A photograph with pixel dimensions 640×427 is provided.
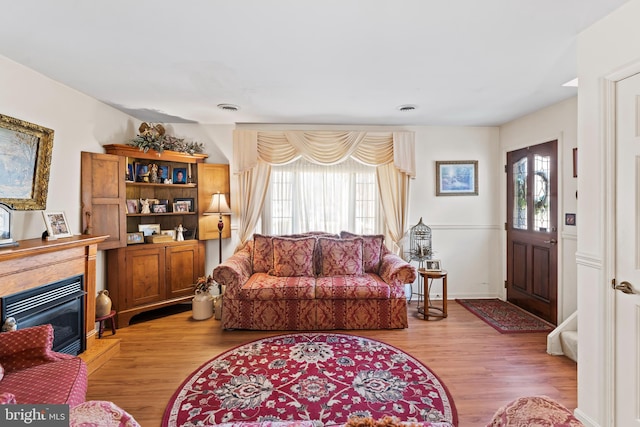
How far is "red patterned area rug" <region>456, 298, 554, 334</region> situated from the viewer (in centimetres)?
334

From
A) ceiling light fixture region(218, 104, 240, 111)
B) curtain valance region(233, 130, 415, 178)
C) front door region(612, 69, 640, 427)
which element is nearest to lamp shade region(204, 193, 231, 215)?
curtain valance region(233, 130, 415, 178)

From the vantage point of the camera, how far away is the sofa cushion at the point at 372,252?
3912mm

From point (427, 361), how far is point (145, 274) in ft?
10.5

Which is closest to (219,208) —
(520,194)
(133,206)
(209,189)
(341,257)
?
(209,189)

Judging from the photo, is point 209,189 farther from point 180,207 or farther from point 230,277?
point 230,277

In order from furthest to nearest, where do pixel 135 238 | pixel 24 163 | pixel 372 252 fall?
pixel 372 252 → pixel 135 238 → pixel 24 163

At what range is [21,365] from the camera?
5.80 feet

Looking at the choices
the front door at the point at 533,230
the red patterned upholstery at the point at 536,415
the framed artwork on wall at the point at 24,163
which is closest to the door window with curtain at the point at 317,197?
the front door at the point at 533,230

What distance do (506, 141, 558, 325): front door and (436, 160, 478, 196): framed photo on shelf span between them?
449mm

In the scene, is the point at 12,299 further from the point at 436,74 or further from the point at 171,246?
the point at 436,74

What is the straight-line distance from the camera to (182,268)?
12.8 ft

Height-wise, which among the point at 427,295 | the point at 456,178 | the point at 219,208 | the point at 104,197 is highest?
the point at 456,178

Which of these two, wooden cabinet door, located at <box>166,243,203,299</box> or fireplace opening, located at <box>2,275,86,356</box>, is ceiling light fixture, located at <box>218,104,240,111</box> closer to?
wooden cabinet door, located at <box>166,243,203,299</box>

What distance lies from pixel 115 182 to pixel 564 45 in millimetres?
4218
